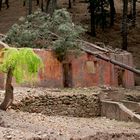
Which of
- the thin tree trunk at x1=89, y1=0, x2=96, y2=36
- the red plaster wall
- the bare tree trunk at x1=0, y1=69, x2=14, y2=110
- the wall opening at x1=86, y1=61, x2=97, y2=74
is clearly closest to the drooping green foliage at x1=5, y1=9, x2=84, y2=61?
the red plaster wall

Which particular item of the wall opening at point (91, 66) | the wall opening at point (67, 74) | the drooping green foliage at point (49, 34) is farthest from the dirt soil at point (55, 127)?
the drooping green foliage at point (49, 34)

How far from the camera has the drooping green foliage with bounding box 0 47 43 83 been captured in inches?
830

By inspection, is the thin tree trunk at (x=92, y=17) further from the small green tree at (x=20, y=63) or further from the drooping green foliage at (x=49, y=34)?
the small green tree at (x=20, y=63)

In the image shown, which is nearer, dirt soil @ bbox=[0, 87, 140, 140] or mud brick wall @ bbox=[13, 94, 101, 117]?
dirt soil @ bbox=[0, 87, 140, 140]

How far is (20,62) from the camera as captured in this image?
69.2 ft

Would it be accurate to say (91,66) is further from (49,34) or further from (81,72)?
(49,34)

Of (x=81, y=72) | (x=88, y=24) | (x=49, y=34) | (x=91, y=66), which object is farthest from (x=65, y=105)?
(x=88, y=24)

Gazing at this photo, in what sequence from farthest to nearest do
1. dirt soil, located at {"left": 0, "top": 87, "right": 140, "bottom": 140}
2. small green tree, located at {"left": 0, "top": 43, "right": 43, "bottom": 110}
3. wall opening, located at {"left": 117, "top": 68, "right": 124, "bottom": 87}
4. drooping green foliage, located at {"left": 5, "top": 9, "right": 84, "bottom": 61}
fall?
1. wall opening, located at {"left": 117, "top": 68, "right": 124, "bottom": 87}
2. drooping green foliage, located at {"left": 5, "top": 9, "right": 84, "bottom": 61}
3. small green tree, located at {"left": 0, "top": 43, "right": 43, "bottom": 110}
4. dirt soil, located at {"left": 0, "top": 87, "right": 140, "bottom": 140}

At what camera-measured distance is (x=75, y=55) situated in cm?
3438

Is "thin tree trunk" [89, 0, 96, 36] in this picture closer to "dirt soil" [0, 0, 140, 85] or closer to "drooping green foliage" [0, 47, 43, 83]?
"dirt soil" [0, 0, 140, 85]

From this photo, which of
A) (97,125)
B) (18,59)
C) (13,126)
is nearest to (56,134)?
(13,126)

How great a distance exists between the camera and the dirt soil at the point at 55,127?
1800 centimetres

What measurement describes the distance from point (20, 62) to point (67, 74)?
44.6 ft

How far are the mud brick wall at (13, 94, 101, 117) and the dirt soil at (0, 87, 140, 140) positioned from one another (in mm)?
335
